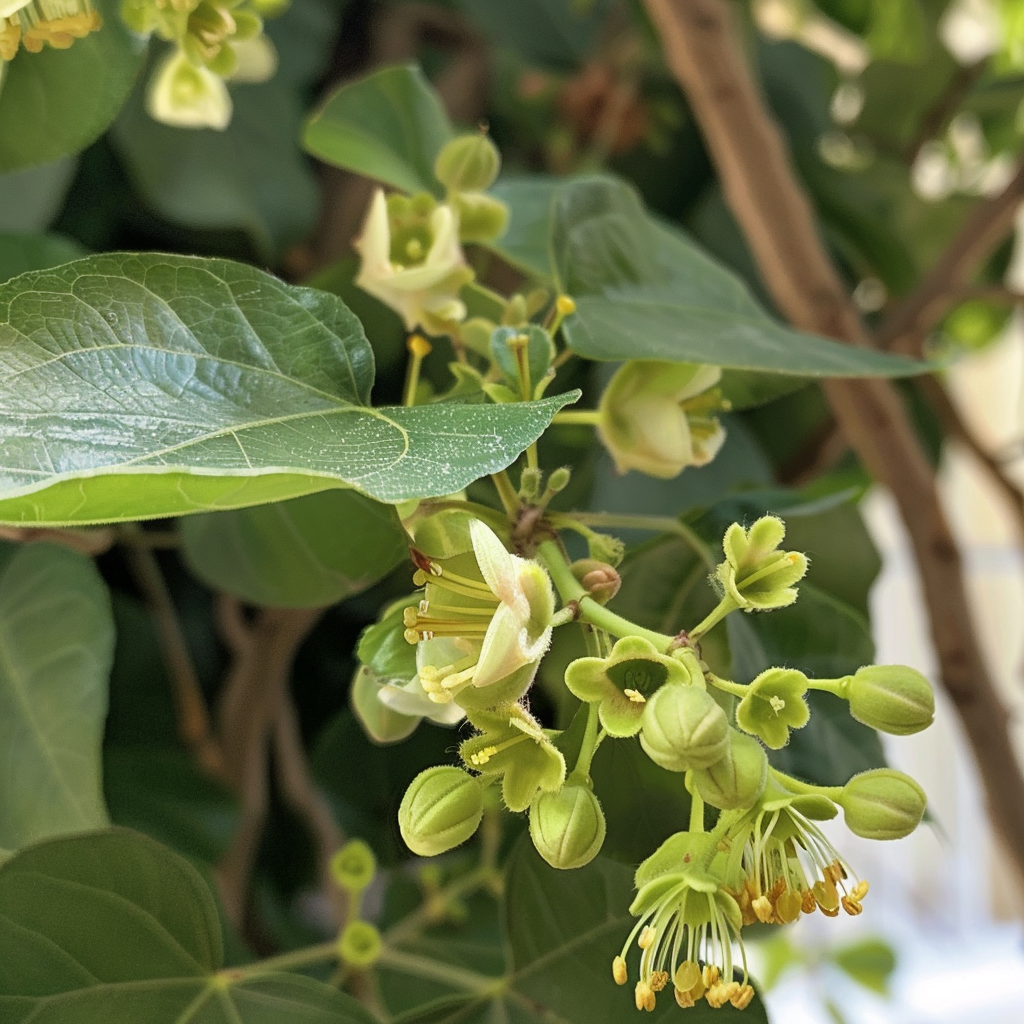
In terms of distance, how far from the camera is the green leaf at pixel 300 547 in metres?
0.25

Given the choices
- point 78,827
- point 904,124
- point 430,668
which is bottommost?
point 78,827

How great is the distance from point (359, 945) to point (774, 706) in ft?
0.66

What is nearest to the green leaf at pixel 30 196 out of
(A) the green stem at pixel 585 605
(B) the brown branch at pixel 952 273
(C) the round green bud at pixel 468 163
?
(C) the round green bud at pixel 468 163

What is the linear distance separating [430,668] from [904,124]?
2.03 feet

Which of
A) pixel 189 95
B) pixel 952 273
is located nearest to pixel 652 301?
pixel 189 95

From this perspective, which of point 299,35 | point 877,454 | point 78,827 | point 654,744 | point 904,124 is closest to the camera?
point 654,744

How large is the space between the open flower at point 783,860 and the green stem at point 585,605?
0.04 metres

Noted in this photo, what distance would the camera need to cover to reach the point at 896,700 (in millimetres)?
169

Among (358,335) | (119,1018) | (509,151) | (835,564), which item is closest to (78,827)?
(119,1018)

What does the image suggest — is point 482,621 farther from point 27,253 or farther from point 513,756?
point 27,253

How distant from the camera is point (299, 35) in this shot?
1.80 ft

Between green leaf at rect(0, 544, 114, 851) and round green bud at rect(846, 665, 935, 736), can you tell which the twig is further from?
round green bud at rect(846, 665, 935, 736)

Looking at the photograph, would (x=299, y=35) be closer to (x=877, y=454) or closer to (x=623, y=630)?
(x=877, y=454)

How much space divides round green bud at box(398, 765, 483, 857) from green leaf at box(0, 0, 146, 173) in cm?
20
